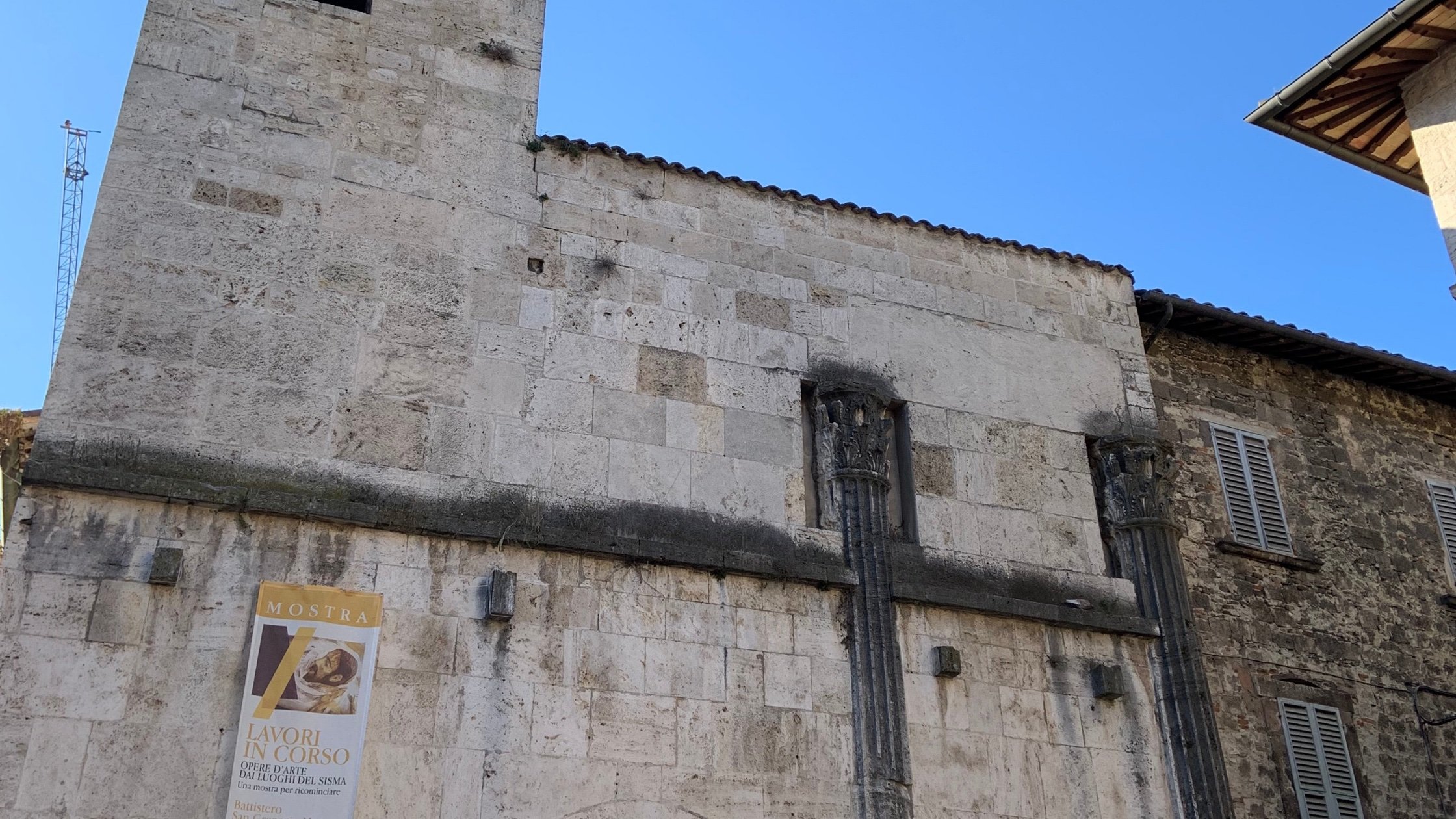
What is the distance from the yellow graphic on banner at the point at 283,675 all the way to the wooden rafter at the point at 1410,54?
9938 mm

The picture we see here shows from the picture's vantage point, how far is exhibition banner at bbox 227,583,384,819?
789 centimetres

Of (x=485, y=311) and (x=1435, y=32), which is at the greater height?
(x=1435, y=32)

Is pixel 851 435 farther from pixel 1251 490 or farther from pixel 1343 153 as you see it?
pixel 1343 153

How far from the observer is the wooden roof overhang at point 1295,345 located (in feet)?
43.2

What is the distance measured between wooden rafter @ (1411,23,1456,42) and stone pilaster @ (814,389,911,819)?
557cm

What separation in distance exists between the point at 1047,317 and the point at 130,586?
7997 mm

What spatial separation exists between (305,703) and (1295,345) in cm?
1060

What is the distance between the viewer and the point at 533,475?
31.0 feet

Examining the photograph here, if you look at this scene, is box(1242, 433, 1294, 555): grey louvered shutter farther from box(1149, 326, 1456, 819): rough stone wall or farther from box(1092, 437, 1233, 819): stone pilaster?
box(1092, 437, 1233, 819): stone pilaster

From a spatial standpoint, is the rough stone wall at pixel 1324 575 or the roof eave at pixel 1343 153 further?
the roof eave at pixel 1343 153

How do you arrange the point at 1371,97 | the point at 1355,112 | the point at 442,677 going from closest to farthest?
the point at 442,677 → the point at 1371,97 → the point at 1355,112

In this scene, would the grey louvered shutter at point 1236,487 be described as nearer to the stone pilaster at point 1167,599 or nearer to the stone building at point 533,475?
the stone pilaster at point 1167,599

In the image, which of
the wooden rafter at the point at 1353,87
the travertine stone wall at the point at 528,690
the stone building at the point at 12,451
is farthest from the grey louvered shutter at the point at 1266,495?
the stone building at the point at 12,451

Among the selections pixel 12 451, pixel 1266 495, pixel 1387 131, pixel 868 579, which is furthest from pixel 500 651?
pixel 1387 131
